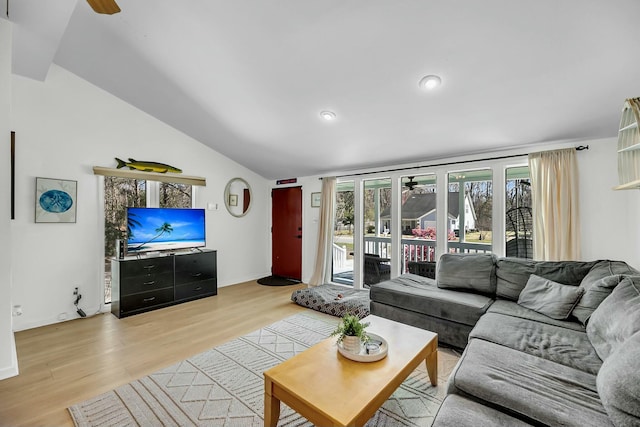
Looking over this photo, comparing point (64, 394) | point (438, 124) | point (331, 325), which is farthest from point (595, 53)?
point (64, 394)

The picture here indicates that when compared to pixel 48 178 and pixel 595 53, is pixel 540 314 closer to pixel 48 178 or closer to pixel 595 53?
pixel 595 53

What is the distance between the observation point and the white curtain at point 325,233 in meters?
4.68

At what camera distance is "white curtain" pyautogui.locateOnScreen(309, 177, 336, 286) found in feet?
15.4

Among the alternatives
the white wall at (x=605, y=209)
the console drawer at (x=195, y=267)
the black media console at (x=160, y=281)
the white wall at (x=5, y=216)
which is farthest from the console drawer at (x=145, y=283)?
the white wall at (x=605, y=209)

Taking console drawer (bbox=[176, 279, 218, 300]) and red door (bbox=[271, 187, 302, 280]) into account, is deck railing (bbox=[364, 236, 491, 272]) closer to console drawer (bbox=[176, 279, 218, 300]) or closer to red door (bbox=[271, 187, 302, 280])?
red door (bbox=[271, 187, 302, 280])

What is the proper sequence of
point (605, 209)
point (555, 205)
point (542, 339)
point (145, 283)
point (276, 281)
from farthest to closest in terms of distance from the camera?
point (276, 281)
point (145, 283)
point (555, 205)
point (605, 209)
point (542, 339)

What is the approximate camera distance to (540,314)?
2.30 m

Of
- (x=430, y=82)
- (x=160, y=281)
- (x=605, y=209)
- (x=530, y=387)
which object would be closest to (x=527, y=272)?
(x=605, y=209)

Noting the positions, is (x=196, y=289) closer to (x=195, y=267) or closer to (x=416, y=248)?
(x=195, y=267)

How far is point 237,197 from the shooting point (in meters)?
5.14

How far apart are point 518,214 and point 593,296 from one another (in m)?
1.42

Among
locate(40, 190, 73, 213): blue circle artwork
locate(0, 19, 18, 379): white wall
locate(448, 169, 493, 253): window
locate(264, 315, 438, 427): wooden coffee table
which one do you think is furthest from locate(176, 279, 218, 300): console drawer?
locate(448, 169, 493, 253): window

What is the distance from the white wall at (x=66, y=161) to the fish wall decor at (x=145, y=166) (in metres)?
0.11

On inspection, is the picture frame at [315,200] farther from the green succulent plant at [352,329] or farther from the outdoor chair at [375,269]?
the green succulent plant at [352,329]
